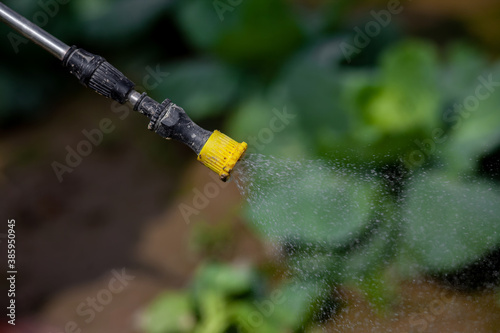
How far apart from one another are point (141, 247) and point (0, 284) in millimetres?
462

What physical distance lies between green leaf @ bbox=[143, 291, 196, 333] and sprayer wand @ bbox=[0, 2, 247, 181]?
0.81 meters

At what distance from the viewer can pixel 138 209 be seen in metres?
2.04

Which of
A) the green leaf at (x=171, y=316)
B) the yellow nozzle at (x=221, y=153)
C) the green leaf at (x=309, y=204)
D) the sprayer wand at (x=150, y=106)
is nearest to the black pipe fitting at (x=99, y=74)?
the sprayer wand at (x=150, y=106)

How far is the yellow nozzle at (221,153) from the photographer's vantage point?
34.3 inches

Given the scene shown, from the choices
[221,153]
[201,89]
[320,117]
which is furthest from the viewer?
[201,89]

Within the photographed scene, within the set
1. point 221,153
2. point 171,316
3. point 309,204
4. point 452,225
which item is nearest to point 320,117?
point 309,204

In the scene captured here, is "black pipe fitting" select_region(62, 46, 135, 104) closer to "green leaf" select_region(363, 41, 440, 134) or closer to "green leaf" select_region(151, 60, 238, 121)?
"green leaf" select_region(363, 41, 440, 134)

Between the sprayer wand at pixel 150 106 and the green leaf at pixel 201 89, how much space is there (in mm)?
1145

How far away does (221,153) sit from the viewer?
2.85 ft

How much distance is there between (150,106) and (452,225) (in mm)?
745

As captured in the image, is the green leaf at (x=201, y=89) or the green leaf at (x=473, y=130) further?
the green leaf at (x=201, y=89)

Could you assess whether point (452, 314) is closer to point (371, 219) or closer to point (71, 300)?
point (371, 219)

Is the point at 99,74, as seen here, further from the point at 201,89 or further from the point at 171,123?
the point at 201,89

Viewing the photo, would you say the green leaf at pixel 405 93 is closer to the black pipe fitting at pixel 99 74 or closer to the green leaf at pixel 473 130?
the green leaf at pixel 473 130
